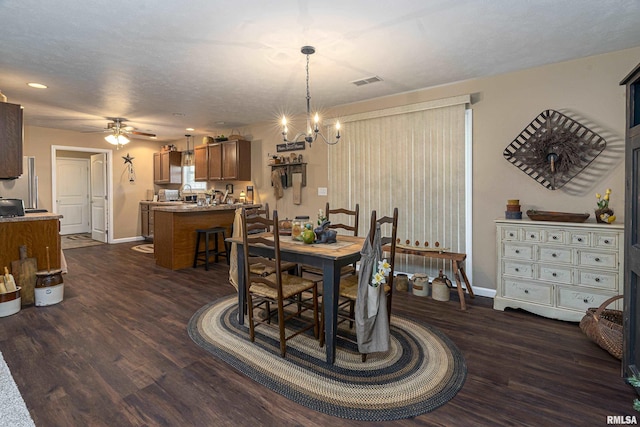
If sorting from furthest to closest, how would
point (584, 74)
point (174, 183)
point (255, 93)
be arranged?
point (174, 183)
point (255, 93)
point (584, 74)

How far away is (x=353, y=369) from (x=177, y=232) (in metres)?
3.75

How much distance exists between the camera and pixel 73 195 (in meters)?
8.62

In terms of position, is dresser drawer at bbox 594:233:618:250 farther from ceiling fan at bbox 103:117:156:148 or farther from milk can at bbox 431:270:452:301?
ceiling fan at bbox 103:117:156:148

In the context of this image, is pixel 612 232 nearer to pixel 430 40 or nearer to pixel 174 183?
pixel 430 40

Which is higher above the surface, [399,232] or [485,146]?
[485,146]

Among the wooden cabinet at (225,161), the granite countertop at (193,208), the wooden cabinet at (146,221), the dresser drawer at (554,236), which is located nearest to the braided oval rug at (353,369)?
the dresser drawer at (554,236)

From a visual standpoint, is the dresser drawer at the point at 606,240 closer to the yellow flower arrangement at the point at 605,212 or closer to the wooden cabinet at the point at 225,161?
the yellow flower arrangement at the point at 605,212

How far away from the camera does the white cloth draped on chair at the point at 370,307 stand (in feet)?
7.05

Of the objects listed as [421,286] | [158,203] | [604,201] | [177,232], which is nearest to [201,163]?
[158,203]

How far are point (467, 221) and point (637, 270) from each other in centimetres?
203

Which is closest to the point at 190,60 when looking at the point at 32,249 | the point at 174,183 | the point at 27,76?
the point at 27,76

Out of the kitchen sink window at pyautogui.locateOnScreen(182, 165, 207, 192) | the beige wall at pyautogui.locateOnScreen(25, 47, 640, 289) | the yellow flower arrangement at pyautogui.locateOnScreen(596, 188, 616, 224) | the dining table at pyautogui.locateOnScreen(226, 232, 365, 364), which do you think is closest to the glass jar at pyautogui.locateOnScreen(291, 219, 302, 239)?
the dining table at pyautogui.locateOnScreen(226, 232, 365, 364)

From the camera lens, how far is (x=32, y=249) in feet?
12.0

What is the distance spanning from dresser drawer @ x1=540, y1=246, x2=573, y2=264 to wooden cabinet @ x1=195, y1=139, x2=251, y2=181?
197 inches
